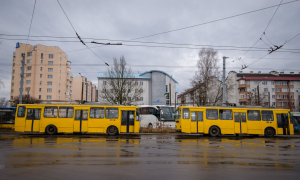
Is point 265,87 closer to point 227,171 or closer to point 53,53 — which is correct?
point 53,53

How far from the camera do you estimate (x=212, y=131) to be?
18484mm

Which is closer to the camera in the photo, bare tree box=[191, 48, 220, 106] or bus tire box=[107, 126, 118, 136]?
bus tire box=[107, 126, 118, 136]

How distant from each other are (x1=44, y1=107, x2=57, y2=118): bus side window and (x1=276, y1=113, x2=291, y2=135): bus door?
20.0 meters

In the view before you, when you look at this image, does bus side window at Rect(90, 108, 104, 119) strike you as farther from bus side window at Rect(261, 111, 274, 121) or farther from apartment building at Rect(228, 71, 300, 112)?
apartment building at Rect(228, 71, 300, 112)

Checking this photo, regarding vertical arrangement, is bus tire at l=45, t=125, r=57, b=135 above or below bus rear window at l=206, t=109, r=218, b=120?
below

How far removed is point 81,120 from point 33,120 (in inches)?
164

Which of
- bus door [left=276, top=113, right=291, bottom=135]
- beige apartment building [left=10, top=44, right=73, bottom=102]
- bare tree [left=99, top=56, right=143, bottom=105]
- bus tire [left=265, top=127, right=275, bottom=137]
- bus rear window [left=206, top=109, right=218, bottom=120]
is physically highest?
beige apartment building [left=10, top=44, right=73, bottom=102]

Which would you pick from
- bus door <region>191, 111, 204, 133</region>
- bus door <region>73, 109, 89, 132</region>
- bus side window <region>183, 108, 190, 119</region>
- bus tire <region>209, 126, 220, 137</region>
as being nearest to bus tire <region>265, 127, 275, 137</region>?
bus tire <region>209, 126, 220, 137</region>

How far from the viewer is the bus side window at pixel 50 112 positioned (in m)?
18.6

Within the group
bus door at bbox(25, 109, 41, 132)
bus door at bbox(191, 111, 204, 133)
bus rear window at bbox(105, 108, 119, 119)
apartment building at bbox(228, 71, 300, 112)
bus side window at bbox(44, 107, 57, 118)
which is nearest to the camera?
bus door at bbox(25, 109, 41, 132)

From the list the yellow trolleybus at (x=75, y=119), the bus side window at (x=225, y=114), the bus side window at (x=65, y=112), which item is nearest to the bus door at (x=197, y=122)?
the bus side window at (x=225, y=114)

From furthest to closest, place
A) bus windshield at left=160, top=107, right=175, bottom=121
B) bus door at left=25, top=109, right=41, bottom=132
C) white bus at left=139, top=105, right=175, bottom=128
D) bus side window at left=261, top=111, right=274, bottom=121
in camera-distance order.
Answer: bus windshield at left=160, top=107, right=175, bottom=121, white bus at left=139, top=105, right=175, bottom=128, bus side window at left=261, top=111, right=274, bottom=121, bus door at left=25, top=109, right=41, bottom=132

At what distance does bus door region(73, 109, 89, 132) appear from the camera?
18.4 meters

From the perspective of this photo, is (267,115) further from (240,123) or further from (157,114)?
(157,114)
